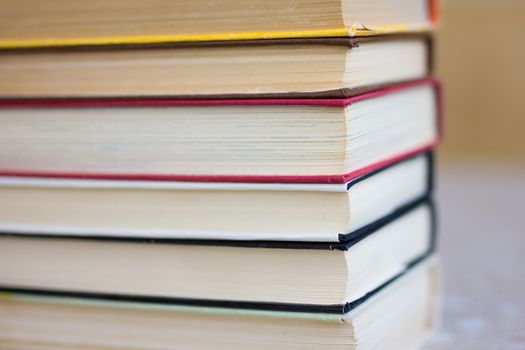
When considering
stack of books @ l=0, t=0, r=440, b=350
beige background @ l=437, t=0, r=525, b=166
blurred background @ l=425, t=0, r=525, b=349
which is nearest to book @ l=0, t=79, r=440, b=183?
stack of books @ l=0, t=0, r=440, b=350

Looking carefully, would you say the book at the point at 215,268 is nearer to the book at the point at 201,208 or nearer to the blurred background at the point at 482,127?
the book at the point at 201,208

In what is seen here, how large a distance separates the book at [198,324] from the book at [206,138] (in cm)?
9

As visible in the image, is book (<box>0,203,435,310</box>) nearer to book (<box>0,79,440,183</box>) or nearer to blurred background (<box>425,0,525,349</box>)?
book (<box>0,79,440,183</box>)

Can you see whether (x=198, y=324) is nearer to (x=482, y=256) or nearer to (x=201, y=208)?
(x=201, y=208)

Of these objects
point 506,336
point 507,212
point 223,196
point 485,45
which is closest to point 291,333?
point 223,196

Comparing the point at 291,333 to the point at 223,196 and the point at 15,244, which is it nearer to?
the point at 223,196

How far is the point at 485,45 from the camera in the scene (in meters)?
1.38

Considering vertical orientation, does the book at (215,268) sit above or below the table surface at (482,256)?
above

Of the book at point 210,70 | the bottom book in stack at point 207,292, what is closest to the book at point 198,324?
the bottom book in stack at point 207,292

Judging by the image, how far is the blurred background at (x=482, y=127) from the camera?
1000 mm

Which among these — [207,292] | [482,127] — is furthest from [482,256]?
[482,127]

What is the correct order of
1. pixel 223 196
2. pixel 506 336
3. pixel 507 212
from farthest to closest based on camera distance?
1. pixel 507 212
2. pixel 506 336
3. pixel 223 196

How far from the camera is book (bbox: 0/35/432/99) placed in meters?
0.46

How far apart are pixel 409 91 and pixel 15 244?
0.99 feet
